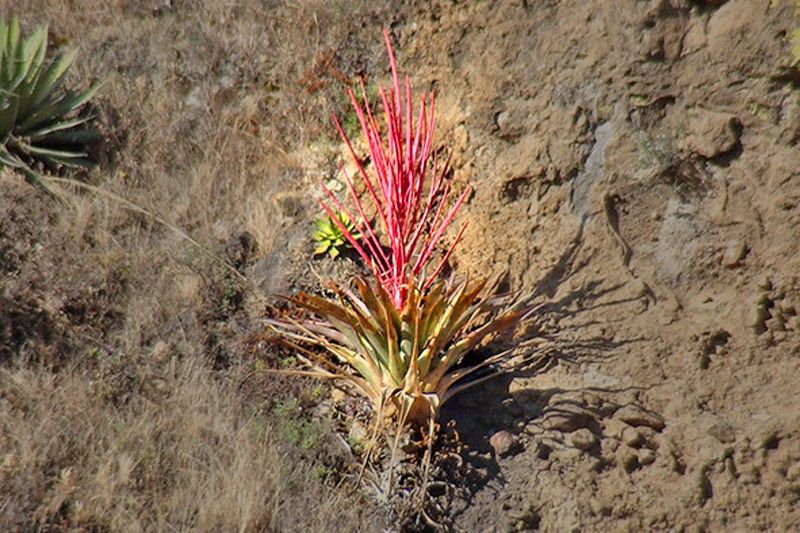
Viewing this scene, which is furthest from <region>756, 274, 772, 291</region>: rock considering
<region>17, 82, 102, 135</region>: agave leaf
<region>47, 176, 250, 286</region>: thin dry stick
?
<region>17, 82, 102, 135</region>: agave leaf

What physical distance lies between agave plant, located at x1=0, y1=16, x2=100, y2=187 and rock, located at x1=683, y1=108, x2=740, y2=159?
130 inches

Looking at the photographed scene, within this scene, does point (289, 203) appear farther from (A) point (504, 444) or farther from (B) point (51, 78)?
(A) point (504, 444)

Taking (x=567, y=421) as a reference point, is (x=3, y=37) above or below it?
above

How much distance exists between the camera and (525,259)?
4.64 metres

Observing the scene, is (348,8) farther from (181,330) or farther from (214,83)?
(181,330)

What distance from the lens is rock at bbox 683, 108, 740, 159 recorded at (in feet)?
14.1

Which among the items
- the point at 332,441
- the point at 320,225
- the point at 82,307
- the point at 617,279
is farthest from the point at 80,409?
the point at 617,279

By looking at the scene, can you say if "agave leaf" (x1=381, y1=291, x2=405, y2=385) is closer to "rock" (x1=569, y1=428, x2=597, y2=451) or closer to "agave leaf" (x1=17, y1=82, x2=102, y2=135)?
"rock" (x1=569, y1=428, x2=597, y2=451)

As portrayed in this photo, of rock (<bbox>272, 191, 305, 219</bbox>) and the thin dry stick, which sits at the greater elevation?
rock (<bbox>272, 191, 305, 219</bbox>)

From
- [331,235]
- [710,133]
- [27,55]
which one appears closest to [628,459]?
[710,133]

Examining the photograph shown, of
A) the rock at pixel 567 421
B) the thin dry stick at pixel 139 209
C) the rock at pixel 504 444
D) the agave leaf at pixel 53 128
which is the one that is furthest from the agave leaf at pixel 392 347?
the agave leaf at pixel 53 128

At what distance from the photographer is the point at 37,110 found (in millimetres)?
5398

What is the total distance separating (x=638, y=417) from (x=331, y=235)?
180cm

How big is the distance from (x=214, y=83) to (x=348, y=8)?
0.94 m
